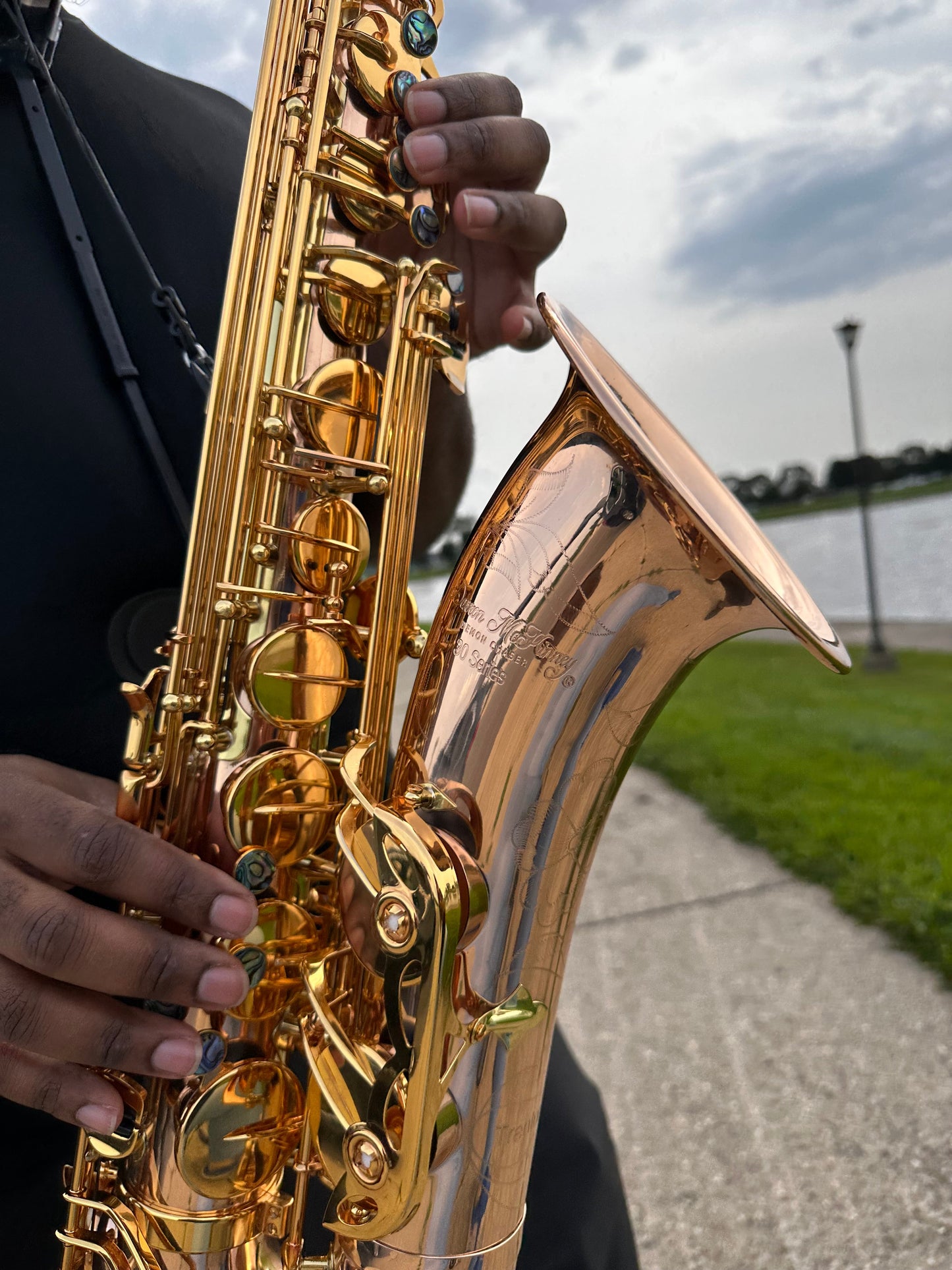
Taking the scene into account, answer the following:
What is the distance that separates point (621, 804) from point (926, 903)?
5.15ft

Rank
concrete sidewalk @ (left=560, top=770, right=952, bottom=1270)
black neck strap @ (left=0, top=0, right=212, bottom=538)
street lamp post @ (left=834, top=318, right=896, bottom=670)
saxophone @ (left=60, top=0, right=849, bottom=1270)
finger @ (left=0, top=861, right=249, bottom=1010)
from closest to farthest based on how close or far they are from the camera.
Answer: finger @ (left=0, top=861, right=249, bottom=1010)
saxophone @ (left=60, top=0, right=849, bottom=1270)
black neck strap @ (left=0, top=0, right=212, bottom=538)
concrete sidewalk @ (left=560, top=770, right=952, bottom=1270)
street lamp post @ (left=834, top=318, right=896, bottom=670)

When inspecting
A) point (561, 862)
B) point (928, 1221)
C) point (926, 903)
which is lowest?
point (928, 1221)

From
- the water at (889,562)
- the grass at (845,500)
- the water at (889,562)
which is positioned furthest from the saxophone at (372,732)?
→ the grass at (845,500)

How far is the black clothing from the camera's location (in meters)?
1.16

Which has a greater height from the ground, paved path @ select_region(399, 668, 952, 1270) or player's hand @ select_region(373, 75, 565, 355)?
player's hand @ select_region(373, 75, 565, 355)

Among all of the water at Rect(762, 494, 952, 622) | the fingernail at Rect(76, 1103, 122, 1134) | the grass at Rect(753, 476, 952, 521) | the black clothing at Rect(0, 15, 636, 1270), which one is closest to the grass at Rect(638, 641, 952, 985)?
the black clothing at Rect(0, 15, 636, 1270)

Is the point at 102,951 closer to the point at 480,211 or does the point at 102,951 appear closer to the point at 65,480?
the point at 65,480

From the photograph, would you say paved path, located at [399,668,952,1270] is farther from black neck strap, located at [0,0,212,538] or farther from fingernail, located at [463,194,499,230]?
fingernail, located at [463,194,499,230]

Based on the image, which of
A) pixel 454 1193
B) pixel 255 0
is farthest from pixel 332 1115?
pixel 255 0

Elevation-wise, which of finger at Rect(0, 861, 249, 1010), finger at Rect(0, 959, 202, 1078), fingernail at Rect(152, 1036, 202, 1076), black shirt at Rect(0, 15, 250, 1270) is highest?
black shirt at Rect(0, 15, 250, 1270)

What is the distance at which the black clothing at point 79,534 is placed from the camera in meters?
1.16

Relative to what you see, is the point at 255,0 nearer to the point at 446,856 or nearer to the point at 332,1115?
the point at 446,856

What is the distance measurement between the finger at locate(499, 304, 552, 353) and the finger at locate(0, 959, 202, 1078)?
2.92ft

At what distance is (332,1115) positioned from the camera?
91 centimetres
